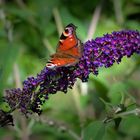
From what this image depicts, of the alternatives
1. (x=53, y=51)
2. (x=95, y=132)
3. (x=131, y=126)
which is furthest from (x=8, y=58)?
(x=95, y=132)

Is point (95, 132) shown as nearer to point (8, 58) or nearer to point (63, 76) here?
point (63, 76)

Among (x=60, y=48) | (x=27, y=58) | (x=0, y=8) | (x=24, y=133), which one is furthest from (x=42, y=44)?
(x=60, y=48)

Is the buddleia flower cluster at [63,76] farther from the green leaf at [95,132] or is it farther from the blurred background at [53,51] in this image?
the blurred background at [53,51]

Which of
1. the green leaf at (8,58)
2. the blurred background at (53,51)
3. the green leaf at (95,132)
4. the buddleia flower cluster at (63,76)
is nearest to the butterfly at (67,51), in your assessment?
the buddleia flower cluster at (63,76)

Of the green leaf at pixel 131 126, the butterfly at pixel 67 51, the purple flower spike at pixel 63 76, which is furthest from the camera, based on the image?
the green leaf at pixel 131 126

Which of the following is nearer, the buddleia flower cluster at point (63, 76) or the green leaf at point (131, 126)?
the buddleia flower cluster at point (63, 76)

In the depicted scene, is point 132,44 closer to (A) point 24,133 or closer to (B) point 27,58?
(A) point 24,133
